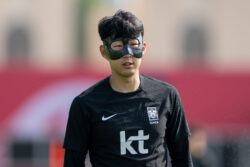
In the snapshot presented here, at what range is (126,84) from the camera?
4375 millimetres

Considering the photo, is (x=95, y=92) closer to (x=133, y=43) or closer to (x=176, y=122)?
(x=133, y=43)

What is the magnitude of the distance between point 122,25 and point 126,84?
14.5 inches

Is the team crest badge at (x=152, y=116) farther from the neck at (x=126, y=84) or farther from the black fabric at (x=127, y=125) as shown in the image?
the neck at (x=126, y=84)

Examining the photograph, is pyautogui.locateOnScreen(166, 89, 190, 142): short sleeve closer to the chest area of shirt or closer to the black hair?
the chest area of shirt

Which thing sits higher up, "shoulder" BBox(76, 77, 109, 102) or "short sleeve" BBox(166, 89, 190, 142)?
"shoulder" BBox(76, 77, 109, 102)

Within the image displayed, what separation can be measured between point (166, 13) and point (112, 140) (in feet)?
146

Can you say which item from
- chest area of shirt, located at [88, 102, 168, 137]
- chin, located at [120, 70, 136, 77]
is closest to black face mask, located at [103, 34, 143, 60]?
chin, located at [120, 70, 136, 77]

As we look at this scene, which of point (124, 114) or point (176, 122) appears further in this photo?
point (176, 122)

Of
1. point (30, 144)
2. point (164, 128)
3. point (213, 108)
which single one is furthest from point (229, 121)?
point (164, 128)

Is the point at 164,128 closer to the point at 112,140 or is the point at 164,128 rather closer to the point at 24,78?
the point at 112,140

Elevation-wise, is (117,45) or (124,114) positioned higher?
(117,45)

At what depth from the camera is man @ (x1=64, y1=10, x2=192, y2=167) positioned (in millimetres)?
4254

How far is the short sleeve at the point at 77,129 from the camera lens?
4312mm

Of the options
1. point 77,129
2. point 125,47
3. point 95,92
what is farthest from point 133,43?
point 77,129
